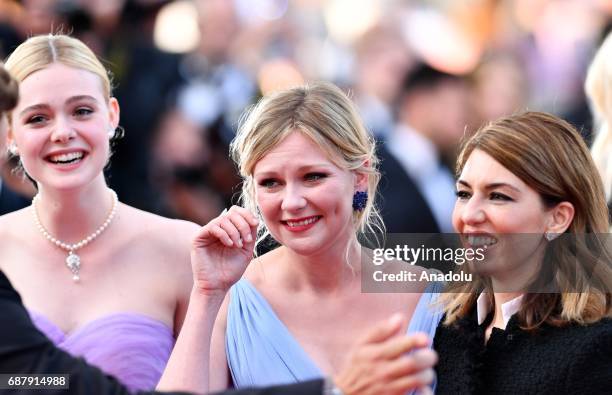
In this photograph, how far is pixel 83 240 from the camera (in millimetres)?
3920

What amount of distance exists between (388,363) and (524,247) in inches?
39.5

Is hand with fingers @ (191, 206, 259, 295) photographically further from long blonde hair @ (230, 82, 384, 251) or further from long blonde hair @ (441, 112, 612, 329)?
long blonde hair @ (441, 112, 612, 329)

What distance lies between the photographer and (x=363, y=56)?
20.6 feet

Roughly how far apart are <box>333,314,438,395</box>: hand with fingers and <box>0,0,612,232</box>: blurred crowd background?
350 cm

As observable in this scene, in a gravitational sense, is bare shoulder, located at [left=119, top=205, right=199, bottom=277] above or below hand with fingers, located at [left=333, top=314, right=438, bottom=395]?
above

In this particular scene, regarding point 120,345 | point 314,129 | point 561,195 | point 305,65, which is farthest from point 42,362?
point 305,65

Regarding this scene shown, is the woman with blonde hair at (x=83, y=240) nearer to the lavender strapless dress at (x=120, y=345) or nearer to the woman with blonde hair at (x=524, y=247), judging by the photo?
the lavender strapless dress at (x=120, y=345)

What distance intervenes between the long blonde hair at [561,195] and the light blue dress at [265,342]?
273mm

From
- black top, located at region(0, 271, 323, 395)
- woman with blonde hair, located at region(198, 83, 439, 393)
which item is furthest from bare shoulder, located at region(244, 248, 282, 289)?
black top, located at region(0, 271, 323, 395)

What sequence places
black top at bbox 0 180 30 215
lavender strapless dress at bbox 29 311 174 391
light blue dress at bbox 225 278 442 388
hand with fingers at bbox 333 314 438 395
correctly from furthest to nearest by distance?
black top at bbox 0 180 30 215 < lavender strapless dress at bbox 29 311 174 391 < light blue dress at bbox 225 278 442 388 < hand with fingers at bbox 333 314 438 395

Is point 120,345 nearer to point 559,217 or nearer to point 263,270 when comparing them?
point 263,270

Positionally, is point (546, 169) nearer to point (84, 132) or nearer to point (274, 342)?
point (274, 342)

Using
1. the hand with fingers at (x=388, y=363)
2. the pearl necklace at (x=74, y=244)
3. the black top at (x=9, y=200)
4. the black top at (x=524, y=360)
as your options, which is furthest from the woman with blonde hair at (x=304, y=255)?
the black top at (x=9, y=200)

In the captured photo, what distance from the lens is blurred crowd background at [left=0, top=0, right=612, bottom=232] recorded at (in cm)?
606
